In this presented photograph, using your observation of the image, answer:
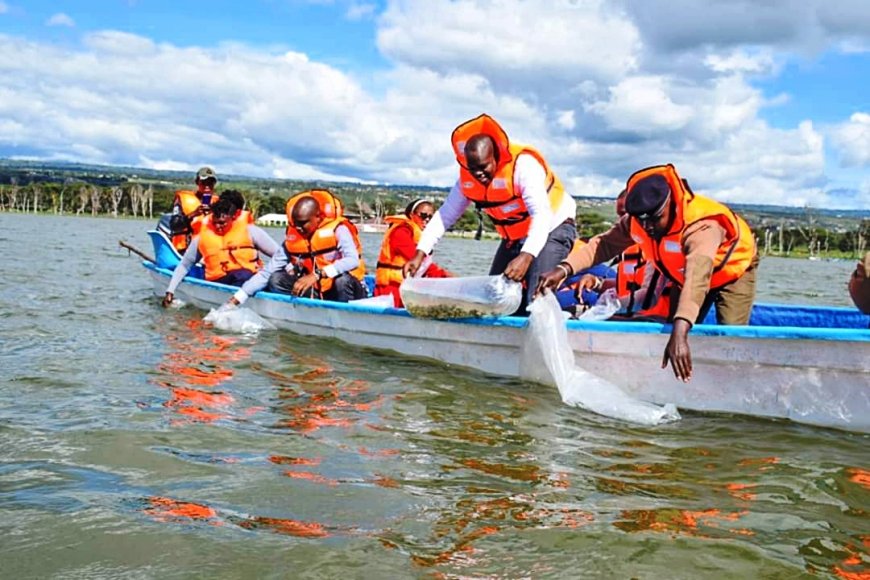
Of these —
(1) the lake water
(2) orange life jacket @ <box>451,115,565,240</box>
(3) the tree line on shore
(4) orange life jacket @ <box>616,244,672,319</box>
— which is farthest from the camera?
(3) the tree line on shore

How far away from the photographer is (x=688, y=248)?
5.52 metres

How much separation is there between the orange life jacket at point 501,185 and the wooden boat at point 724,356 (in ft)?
2.97

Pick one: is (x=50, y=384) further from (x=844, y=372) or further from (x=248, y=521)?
(x=844, y=372)

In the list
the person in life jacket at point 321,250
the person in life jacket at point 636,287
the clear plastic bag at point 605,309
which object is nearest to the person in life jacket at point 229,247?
the person in life jacket at point 321,250

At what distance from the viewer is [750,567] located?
3.04 metres

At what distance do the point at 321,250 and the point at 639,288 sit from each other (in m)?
Answer: 3.70

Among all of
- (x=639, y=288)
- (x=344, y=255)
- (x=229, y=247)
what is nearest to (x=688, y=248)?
(x=639, y=288)

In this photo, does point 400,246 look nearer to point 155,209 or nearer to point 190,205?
point 190,205

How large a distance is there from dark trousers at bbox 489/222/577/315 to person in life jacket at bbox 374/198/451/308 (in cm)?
154

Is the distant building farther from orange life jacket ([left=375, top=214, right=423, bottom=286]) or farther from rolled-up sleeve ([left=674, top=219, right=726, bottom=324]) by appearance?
rolled-up sleeve ([left=674, top=219, right=726, bottom=324])

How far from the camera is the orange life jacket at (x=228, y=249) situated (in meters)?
11.0

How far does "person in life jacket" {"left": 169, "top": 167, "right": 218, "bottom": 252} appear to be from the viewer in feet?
42.0

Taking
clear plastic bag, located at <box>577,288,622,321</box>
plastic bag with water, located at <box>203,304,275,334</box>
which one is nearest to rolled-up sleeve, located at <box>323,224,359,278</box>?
plastic bag with water, located at <box>203,304,275,334</box>

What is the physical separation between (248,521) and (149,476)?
845 mm
